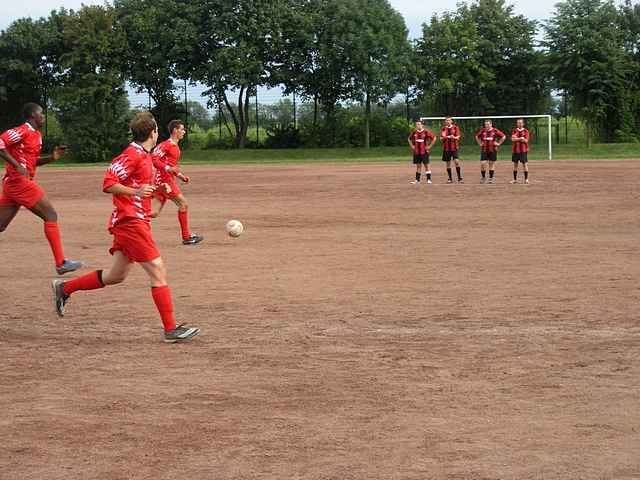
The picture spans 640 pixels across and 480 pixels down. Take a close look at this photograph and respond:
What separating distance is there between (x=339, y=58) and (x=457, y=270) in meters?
46.1

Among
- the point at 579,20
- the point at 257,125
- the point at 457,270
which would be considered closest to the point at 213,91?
the point at 257,125

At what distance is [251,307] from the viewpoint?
10.4 m

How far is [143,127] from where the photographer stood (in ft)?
28.2

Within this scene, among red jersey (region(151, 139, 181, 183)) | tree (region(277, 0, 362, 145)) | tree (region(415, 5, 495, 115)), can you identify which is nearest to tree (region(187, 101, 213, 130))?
tree (region(277, 0, 362, 145))

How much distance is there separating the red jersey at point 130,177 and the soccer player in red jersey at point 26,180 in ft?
13.9

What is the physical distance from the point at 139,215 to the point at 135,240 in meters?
0.24

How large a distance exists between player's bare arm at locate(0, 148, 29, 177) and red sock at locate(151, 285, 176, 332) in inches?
198

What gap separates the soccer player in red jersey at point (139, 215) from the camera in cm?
862

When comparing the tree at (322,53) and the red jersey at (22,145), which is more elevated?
the tree at (322,53)

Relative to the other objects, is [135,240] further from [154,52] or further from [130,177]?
[154,52]

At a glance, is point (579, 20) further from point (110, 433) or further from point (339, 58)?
point (110, 433)

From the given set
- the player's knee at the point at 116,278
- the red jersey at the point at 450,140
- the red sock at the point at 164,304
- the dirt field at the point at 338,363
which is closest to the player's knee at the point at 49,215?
the dirt field at the point at 338,363

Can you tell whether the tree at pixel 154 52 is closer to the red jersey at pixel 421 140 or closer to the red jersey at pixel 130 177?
the red jersey at pixel 421 140

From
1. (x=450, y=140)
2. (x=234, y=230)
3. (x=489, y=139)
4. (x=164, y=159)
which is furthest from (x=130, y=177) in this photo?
(x=450, y=140)
